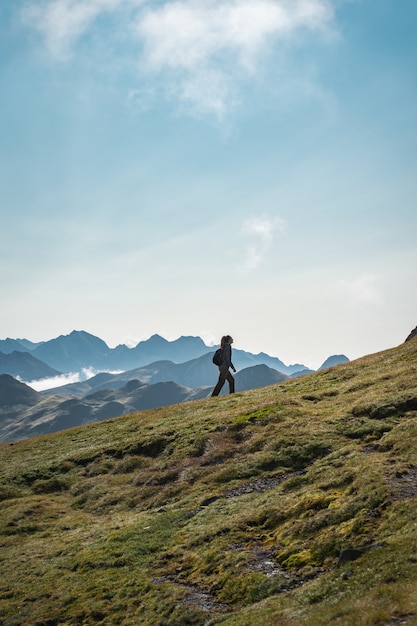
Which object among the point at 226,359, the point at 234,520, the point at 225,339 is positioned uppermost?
the point at 225,339

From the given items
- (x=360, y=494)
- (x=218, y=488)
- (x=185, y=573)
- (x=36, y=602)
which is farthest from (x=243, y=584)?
(x=218, y=488)

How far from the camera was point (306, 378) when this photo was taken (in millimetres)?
54500

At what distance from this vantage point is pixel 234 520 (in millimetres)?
21578

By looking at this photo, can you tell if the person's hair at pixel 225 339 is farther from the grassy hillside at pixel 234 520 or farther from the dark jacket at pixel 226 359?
the grassy hillside at pixel 234 520

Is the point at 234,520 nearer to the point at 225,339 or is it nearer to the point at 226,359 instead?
the point at 226,359

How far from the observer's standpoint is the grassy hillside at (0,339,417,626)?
14367 millimetres

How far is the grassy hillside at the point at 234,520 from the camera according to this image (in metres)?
14.4

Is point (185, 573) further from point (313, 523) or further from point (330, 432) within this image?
point (330, 432)

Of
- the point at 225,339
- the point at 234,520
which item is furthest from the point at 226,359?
the point at 234,520

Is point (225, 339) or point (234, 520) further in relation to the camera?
point (225, 339)

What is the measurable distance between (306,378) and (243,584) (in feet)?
130

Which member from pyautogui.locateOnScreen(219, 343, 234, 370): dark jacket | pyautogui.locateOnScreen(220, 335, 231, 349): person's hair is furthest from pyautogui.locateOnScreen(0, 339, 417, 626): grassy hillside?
pyautogui.locateOnScreen(220, 335, 231, 349): person's hair

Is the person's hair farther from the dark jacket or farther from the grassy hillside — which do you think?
the grassy hillside

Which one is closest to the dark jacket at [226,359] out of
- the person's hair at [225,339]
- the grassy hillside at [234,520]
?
the person's hair at [225,339]
